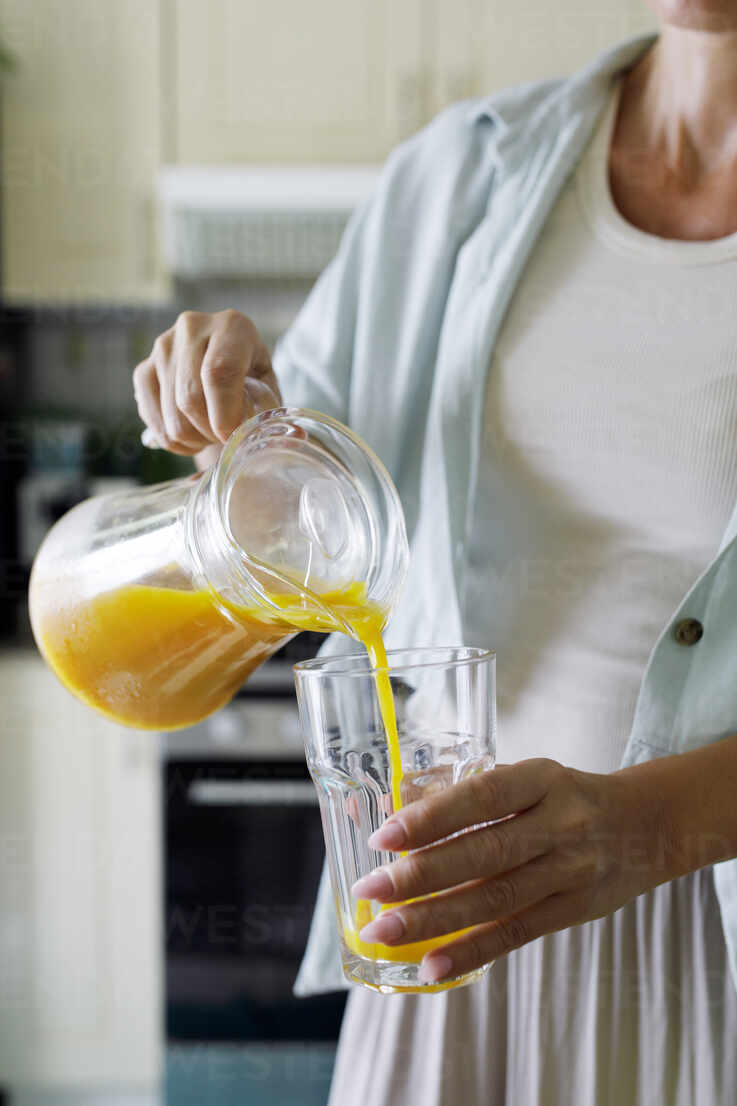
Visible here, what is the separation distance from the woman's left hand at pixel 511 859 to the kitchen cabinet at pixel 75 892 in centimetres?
126

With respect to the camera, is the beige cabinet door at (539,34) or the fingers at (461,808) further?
the beige cabinet door at (539,34)

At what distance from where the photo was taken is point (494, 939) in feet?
1.40

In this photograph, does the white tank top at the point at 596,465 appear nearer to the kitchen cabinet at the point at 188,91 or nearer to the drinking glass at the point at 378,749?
the drinking glass at the point at 378,749

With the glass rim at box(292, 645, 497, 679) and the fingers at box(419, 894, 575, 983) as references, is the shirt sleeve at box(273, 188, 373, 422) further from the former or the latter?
the fingers at box(419, 894, 575, 983)

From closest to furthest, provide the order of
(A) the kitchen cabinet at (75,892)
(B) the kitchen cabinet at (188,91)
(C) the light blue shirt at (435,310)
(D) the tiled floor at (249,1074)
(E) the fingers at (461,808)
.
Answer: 1. (E) the fingers at (461,808)
2. (C) the light blue shirt at (435,310)
3. (D) the tiled floor at (249,1074)
4. (A) the kitchen cabinet at (75,892)
5. (B) the kitchen cabinet at (188,91)

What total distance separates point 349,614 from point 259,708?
3.71 ft

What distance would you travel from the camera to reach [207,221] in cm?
174

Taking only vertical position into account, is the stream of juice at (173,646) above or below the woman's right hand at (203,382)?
below

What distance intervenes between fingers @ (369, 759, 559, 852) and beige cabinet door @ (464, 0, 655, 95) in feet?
5.22

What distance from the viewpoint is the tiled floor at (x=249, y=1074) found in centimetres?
150

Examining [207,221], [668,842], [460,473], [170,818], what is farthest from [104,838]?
[668,842]

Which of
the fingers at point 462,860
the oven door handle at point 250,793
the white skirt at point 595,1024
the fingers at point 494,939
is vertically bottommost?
the oven door handle at point 250,793

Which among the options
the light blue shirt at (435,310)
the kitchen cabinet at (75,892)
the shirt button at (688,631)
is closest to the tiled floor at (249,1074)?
the kitchen cabinet at (75,892)

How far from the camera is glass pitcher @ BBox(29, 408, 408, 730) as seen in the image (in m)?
0.47
